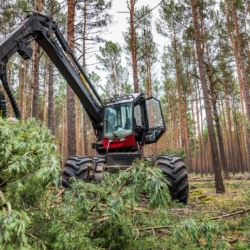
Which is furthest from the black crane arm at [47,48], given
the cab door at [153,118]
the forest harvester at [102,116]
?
the cab door at [153,118]

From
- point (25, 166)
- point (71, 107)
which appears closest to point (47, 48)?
point (71, 107)

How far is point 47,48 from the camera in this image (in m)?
4.67

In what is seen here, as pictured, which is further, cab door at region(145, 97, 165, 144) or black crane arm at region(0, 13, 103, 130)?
cab door at region(145, 97, 165, 144)

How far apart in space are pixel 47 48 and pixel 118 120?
223cm

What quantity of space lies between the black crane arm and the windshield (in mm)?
277

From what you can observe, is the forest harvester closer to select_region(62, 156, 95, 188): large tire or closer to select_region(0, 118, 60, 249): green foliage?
select_region(62, 156, 95, 188): large tire

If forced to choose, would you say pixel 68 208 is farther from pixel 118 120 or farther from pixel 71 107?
pixel 71 107

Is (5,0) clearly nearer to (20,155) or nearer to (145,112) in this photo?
(145,112)

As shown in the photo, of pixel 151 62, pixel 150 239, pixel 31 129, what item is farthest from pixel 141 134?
pixel 151 62

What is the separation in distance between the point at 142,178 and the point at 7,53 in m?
3.16

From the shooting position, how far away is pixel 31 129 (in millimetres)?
1656

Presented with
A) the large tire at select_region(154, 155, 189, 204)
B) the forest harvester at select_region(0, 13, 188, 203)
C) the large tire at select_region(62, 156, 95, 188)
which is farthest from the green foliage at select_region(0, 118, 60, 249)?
the large tire at select_region(154, 155, 189, 204)

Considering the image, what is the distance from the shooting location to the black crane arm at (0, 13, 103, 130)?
3759 mm

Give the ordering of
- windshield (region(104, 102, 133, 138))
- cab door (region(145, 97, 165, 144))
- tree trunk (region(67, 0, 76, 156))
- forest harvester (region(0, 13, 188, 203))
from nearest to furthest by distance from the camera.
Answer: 1. forest harvester (region(0, 13, 188, 203))
2. windshield (region(104, 102, 133, 138))
3. cab door (region(145, 97, 165, 144))
4. tree trunk (region(67, 0, 76, 156))
